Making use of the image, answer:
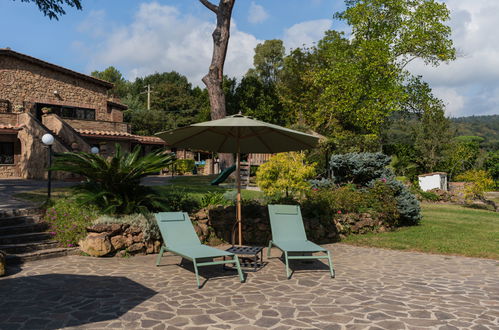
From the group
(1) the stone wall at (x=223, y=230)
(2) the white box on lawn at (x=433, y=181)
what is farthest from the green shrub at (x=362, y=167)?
(2) the white box on lawn at (x=433, y=181)

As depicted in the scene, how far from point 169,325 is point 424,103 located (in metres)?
29.0

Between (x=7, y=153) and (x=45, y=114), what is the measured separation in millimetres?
3633

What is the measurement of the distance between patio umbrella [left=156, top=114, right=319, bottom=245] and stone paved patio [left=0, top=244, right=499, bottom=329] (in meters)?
1.91

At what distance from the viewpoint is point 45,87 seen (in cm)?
2564

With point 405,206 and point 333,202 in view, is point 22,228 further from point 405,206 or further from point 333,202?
point 405,206

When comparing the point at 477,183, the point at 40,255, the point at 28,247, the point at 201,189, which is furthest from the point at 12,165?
the point at 477,183

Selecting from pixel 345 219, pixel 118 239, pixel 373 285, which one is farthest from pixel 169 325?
pixel 345 219

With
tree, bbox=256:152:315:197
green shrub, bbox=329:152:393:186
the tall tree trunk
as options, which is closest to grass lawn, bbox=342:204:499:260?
tree, bbox=256:152:315:197

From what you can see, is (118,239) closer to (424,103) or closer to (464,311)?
(464,311)

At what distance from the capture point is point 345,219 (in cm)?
1034

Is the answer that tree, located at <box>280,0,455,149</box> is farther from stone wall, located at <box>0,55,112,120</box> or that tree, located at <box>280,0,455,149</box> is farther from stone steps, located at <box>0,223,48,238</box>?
stone steps, located at <box>0,223,48,238</box>

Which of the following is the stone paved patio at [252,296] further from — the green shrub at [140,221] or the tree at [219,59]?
the tree at [219,59]

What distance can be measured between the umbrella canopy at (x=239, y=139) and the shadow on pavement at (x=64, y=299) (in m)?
2.90

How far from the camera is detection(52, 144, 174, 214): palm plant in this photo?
27.1 ft
